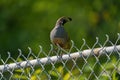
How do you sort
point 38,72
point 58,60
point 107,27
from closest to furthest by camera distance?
1. point 58,60
2. point 38,72
3. point 107,27

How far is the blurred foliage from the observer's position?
995 cm

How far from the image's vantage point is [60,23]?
5203 millimetres

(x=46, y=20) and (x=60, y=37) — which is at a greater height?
(x=60, y=37)

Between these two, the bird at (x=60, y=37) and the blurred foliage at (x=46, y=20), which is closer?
the bird at (x=60, y=37)

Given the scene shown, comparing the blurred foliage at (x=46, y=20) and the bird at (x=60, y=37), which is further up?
the bird at (x=60, y=37)

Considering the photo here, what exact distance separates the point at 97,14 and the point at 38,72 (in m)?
4.31

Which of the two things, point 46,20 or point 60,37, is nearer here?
point 60,37

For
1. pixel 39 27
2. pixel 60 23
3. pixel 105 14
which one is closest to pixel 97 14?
pixel 105 14

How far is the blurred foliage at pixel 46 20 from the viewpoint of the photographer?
9953 mm

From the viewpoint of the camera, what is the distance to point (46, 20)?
35.1 feet

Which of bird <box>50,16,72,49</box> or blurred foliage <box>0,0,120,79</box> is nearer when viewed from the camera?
bird <box>50,16,72,49</box>

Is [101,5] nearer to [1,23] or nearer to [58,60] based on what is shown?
[1,23]

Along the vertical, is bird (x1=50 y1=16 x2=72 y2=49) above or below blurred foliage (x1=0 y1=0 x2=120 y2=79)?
above

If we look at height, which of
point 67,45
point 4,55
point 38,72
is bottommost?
point 4,55
